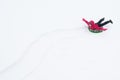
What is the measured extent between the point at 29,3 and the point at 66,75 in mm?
431

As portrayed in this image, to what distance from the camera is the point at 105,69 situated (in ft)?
2.30

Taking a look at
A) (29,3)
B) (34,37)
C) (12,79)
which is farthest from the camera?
(29,3)

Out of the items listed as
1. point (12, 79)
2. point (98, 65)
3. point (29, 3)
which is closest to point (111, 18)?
point (98, 65)

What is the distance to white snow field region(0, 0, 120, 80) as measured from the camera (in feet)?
2.25

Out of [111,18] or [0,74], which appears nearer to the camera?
[0,74]

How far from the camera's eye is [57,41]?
2.61ft

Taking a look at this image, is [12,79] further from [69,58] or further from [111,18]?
[111,18]

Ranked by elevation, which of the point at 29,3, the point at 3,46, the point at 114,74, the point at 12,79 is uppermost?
the point at 29,3

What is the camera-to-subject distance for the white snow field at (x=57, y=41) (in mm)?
687

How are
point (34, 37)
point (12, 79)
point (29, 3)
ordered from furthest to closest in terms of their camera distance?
point (29, 3) < point (34, 37) < point (12, 79)

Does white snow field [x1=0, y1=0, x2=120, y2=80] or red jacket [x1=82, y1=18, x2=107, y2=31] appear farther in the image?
red jacket [x1=82, y1=18, x2=107, y2=31]

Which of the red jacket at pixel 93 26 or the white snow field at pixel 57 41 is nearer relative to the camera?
the white snow field at pixel 57 41

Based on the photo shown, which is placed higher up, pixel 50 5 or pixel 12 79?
pixel 50 5

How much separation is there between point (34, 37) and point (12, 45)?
0.31 ft
